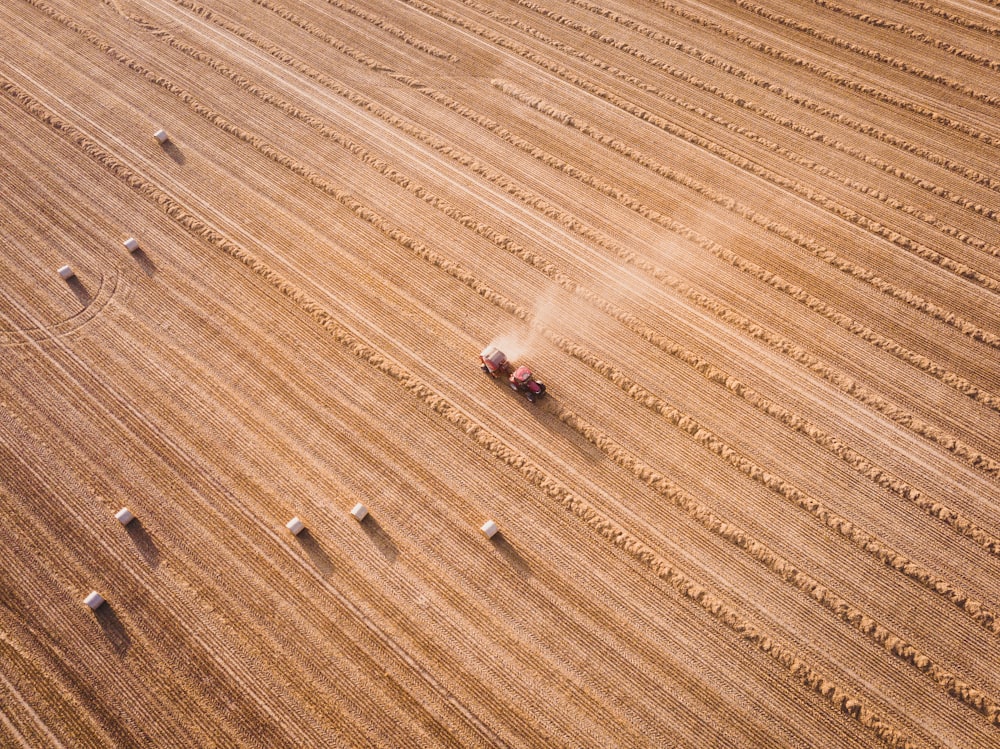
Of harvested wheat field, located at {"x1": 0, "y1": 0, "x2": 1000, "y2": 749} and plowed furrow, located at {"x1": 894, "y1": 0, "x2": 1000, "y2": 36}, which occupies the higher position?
plowed furrow, located at {"x1": 894, "y1": 0, "x2": 1000, "y2": 36}

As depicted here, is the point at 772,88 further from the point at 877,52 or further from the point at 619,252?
the point at 619,252

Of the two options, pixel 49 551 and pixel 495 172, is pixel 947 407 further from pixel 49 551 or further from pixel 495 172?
pixel 49 551

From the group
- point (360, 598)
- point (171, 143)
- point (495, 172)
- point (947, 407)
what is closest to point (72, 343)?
point (171, 143)

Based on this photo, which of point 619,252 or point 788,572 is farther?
point 619,252

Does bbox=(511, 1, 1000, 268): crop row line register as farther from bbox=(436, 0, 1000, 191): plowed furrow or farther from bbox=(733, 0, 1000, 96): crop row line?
bbox=(733, 0, 1000, 96): crop row line

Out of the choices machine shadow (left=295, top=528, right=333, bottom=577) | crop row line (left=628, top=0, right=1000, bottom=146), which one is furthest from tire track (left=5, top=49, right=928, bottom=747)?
crop row line (left=628, top=0, right=1000, bottom=146)

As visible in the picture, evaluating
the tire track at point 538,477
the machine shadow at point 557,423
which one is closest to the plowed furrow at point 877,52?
the machine shadow at point 557,423

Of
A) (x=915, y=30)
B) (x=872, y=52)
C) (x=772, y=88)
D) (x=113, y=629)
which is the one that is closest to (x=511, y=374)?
(x=113, y=629)
